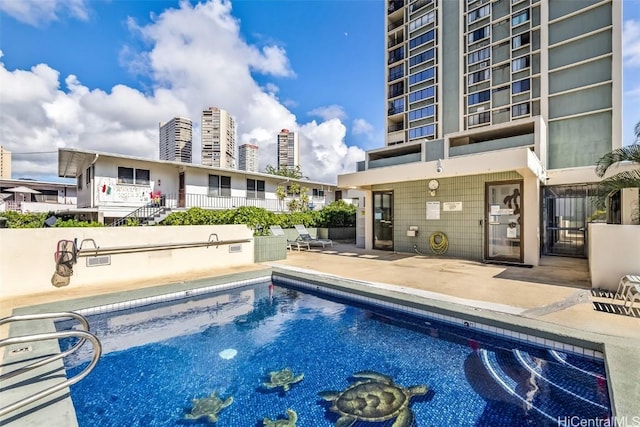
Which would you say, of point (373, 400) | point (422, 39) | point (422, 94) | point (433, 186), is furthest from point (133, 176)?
point (422, 39)

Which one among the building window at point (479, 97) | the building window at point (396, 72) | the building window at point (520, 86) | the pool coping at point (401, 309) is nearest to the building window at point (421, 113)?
the building window at point (479, 97)

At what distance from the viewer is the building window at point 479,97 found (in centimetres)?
2584

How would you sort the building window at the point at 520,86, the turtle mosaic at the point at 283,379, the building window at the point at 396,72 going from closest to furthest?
the turtle mosaic at the point at 283,379 < the building window at the point at 520,86 < the building window at the point at 396,72

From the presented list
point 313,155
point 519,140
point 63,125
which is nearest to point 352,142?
point 313,155

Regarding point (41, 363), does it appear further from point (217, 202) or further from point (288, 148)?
point (288, 148)

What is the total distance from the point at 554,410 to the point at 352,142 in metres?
48.1

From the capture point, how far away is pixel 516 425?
262cm

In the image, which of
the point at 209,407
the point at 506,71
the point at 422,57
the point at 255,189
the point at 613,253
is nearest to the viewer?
the point at 209,407

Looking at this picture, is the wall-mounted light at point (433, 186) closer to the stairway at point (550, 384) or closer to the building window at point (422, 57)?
the stairway at point (550, 384)

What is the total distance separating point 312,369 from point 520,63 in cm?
2939

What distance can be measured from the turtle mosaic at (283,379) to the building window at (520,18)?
102 feet

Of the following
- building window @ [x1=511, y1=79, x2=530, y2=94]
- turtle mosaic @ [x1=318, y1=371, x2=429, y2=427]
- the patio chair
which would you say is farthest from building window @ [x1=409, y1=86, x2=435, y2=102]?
turtle mosaic @ [x1=318, y1=371, x2=429, y2=427]

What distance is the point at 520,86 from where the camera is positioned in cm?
2377

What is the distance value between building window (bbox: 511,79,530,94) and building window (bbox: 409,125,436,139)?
6.90 metres
